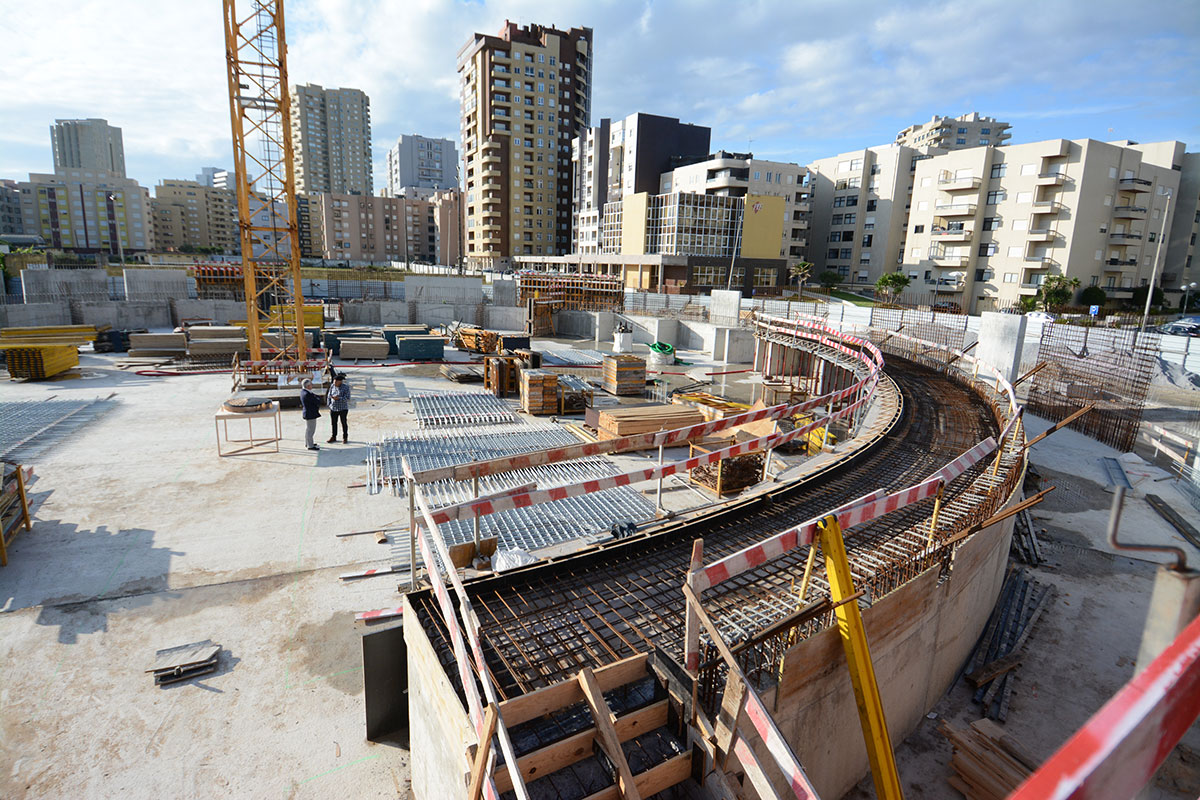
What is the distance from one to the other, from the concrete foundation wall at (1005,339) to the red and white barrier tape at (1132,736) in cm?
2059

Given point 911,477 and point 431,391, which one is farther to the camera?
point 431,391

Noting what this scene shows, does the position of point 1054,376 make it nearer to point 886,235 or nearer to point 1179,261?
point 886,235

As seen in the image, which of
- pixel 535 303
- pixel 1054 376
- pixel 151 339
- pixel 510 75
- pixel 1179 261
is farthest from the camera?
pixel 510 75

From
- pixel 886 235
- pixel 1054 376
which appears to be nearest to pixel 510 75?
pixel 886 235

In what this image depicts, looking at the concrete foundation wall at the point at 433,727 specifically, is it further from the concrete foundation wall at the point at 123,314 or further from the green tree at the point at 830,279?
the green tree at the point at 830,279

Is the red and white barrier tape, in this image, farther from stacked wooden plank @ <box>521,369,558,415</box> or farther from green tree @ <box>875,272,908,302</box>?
green tree @ <box>875,272,908,302</box>

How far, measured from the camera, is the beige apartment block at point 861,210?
6122 centimetres

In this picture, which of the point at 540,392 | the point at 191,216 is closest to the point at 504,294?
the point at 540,392

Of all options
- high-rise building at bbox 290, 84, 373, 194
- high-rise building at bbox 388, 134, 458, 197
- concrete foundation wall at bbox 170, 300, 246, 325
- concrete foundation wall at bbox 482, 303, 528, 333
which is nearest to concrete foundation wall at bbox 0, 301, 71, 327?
concrete foundation wall at bbox 170, 300, 246, 325

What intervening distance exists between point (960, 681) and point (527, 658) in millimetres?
6807

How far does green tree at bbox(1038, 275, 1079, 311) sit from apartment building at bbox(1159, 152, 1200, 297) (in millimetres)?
18349

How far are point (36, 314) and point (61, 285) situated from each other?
→ 5905mm

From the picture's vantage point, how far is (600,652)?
5.04 meters

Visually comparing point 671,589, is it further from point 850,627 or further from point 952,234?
point 952,234
